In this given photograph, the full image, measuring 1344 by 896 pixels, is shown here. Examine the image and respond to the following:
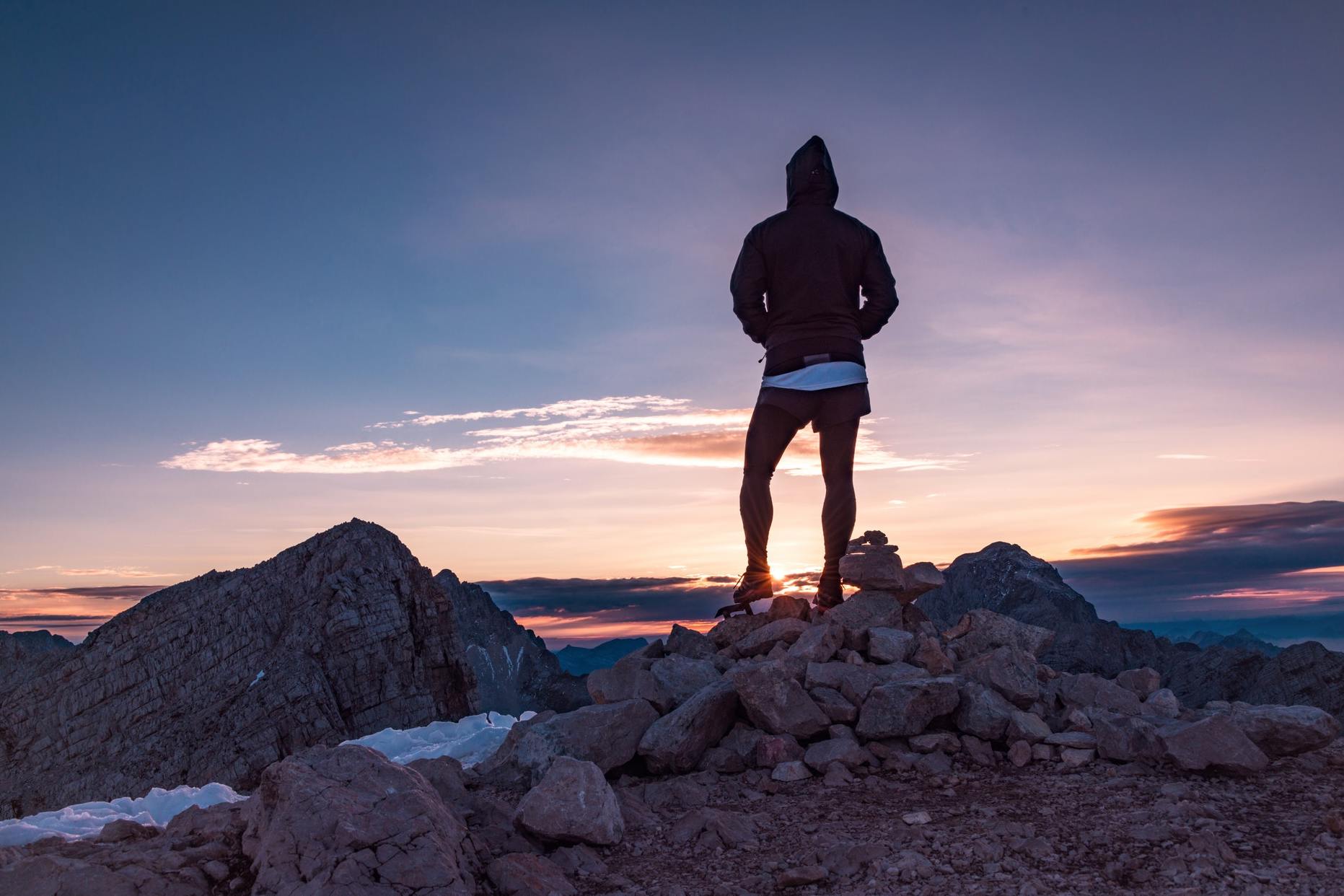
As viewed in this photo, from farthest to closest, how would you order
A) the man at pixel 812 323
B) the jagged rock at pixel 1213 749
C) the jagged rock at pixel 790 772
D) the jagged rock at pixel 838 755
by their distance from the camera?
the man at pixel 812 323
the jagged rock at pixel 838 755
the jagged rock at pixel 790 772
the jagged rock at pixel 1213 749

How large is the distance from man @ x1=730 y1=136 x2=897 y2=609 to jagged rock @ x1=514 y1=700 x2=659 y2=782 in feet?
9.03

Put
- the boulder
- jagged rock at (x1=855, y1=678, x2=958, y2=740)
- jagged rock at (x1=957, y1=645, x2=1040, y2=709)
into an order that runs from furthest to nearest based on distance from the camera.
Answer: jagged rock at (x1=957, y1=645, x2=1040, y2=709)
jagged rock at (x1=855, y1=678, x2=958, y2=740)
the boulder

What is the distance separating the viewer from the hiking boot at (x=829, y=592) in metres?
9.87

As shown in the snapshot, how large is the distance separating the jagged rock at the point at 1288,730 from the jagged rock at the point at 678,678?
13.7 feet

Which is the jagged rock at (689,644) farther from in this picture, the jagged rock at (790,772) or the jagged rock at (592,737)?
the jagged rock at (790,772)

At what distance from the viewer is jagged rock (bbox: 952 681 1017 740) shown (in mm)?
7285

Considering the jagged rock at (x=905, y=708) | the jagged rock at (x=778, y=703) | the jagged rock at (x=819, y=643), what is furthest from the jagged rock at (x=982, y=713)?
the jagged rock at (x=819, y=643)

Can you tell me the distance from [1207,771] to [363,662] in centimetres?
1844

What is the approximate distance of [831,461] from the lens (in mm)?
9516

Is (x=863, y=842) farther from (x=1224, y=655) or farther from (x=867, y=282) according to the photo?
(x=1224, y=655)

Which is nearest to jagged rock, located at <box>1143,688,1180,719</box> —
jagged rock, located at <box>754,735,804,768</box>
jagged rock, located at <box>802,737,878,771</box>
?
jagged rock, located at <box>802,737,878,771</box>

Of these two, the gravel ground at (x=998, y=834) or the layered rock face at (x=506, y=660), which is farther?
the layered rock face at (x=506, y=660)

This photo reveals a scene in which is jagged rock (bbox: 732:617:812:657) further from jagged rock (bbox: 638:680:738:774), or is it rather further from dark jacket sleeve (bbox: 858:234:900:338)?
dark jacket sleeve (bbox: 858:234:900:338)

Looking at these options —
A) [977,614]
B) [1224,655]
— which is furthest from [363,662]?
[1224,655]
